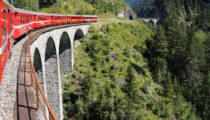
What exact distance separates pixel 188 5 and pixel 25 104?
153872mm

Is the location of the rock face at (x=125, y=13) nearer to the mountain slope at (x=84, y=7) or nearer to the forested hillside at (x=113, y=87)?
the mountain slope at (x=84, y=7)

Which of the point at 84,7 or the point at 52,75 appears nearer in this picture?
the point at 52,75

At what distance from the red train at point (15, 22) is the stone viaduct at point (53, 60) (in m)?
1.15

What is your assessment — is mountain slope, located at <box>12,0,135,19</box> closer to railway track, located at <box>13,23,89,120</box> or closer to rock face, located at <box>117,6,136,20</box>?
rock face, located at <box>117,6,136,20</box>

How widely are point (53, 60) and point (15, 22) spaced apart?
10.7 meters

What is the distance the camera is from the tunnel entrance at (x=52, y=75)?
64.8 ft

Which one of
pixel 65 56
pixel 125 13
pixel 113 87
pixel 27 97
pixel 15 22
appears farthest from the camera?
pixel 125 13

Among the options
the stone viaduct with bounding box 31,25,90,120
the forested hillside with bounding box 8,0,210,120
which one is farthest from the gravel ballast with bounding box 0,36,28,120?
the forested hillside with bounding box 8,0,210,120

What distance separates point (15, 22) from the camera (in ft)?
31.6

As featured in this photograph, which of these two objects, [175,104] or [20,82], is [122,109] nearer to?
[175,104]

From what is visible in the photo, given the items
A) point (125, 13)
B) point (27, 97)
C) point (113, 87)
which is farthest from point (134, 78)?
point (125, 13)

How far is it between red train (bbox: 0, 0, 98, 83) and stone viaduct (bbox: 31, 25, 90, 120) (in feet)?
3.76

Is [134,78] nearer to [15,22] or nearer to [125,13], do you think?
[15,22]

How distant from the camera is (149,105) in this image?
28094mm
